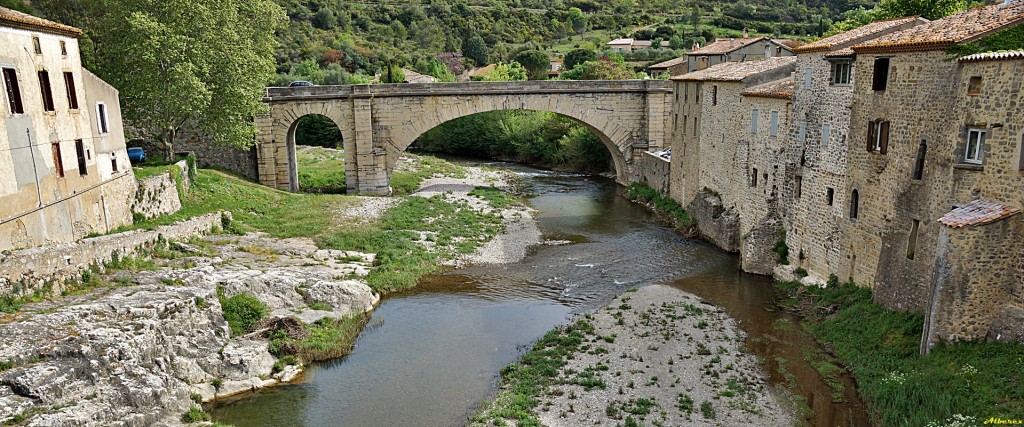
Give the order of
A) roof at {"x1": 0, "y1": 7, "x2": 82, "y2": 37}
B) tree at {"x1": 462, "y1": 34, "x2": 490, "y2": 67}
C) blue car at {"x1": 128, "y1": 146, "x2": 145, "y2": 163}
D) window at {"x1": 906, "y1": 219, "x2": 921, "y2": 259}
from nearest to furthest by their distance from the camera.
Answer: roof at {"x1": 0, "y1": 7, "x2": 82, "y2": 37}
window at {"x1": 906, "y1": 219, "x2": 921, "y2": 259}
blue car at {"x1": 128, "y1": 146, "x2": 145, "y2": 163}
tree at {"x1": 462, "y1": 34, "x2": 490, "y2": 67}

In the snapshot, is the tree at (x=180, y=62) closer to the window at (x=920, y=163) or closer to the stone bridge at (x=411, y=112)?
the stone bridge at (x=411, y=112)

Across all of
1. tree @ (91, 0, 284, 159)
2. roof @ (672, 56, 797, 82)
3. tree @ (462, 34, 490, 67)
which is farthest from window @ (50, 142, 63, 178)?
tree @ (462, 34, 490, 67)

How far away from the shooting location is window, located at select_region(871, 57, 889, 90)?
20844 millimetres

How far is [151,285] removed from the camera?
2086cm

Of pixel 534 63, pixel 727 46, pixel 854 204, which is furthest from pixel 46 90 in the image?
pixel 534 63

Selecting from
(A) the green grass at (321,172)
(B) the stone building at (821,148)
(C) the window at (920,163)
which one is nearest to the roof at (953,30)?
(B) the stone building at (821,148)

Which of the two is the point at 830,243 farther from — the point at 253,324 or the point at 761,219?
the point at 253,324

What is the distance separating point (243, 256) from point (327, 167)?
929 inches

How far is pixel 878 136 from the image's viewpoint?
21438 mm

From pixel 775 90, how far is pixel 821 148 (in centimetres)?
409

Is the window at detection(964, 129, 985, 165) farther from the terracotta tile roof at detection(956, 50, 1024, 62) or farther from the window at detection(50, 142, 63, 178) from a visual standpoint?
the window at detection(50, 142, 63, 178)

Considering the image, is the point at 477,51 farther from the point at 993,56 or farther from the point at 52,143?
the point at 993,56

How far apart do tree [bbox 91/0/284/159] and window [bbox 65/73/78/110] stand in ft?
24.5

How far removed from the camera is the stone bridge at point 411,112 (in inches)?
1672
